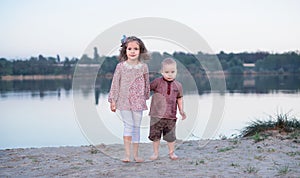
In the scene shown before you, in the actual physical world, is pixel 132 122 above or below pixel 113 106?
below

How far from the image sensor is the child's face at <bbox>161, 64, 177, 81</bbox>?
4816 millimetres

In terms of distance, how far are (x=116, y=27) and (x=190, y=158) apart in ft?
6.14

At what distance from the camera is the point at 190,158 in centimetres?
512

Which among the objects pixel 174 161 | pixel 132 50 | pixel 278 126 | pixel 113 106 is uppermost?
pixel 132 50

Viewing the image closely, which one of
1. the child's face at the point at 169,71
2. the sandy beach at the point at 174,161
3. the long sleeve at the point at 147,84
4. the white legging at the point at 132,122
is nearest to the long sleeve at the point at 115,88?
the white legging at the point at 132,122

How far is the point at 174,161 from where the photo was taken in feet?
16.2

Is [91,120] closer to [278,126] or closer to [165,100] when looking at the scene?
[165,100]

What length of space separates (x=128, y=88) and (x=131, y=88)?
0.11ft

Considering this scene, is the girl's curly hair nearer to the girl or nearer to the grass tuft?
the girl

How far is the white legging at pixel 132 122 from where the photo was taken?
4730mm

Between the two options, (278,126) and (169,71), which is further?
(278,126)

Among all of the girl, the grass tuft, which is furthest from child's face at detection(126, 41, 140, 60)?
the grass tuft

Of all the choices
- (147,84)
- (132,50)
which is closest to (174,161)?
(147,84)

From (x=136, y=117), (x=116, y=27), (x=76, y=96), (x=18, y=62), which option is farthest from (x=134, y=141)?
(x=18, y=62)
